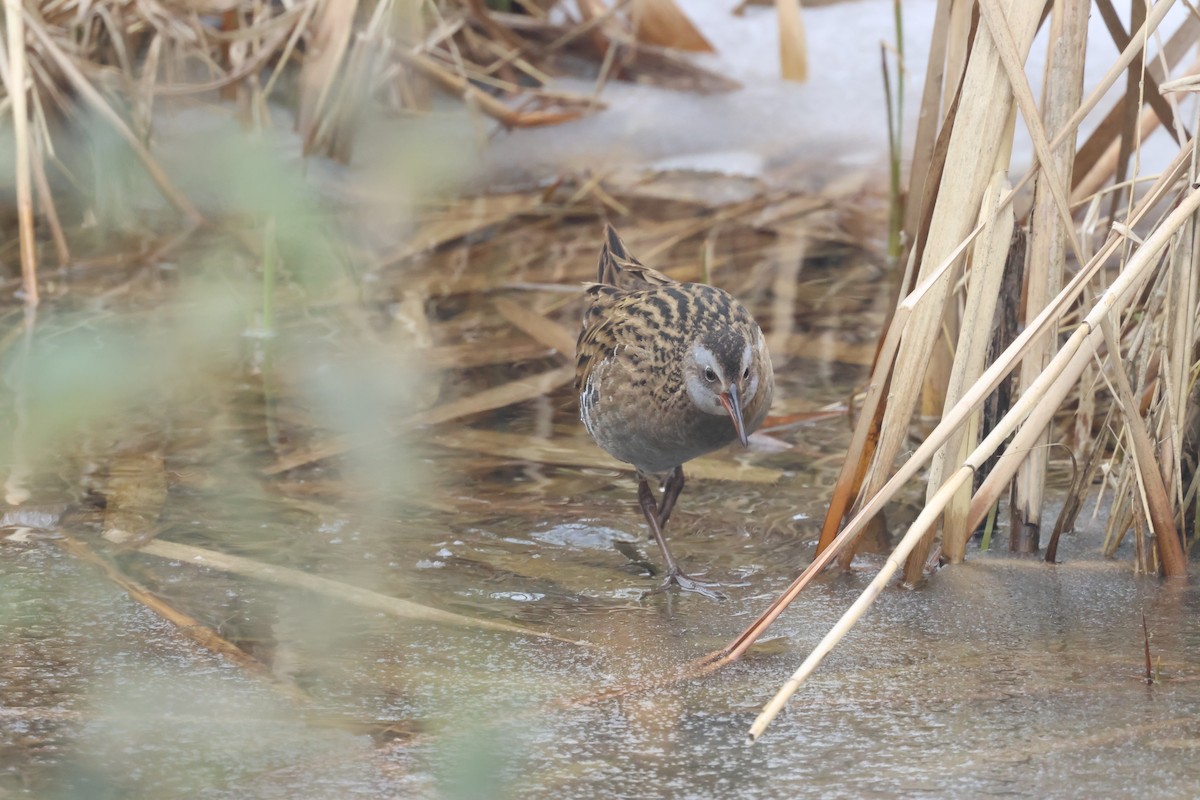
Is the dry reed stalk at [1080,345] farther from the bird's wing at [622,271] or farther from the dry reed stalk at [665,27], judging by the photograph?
the dry reed stalk at [665,27]

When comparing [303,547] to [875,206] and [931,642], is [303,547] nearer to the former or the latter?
[931,642]

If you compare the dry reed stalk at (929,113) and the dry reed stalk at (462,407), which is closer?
the dry reed stalk at (929,113)

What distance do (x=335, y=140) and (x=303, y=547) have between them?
3.08 metres

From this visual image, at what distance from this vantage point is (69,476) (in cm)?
390

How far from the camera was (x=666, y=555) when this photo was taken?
3500mm

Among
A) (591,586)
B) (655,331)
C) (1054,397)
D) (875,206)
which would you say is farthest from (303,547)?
(875,206)

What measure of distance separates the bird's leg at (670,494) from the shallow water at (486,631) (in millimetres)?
70

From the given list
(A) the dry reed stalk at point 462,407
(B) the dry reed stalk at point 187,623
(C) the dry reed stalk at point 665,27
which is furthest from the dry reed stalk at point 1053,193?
(C) the dry reed stalk at point 665,27

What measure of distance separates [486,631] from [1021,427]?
1291 mm

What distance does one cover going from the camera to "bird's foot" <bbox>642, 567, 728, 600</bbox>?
3.32 m

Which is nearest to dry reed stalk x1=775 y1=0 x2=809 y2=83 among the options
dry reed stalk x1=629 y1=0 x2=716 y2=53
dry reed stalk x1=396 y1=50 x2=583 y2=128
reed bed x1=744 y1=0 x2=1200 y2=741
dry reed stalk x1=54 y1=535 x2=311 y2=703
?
dry reed stalk x1=629 y1=0 x2=716 y2=53

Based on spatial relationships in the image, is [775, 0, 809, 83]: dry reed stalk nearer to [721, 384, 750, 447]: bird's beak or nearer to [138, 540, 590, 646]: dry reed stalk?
[721, 384, 750, 447]: bird's beak

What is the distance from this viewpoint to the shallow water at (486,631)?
2.41 meters

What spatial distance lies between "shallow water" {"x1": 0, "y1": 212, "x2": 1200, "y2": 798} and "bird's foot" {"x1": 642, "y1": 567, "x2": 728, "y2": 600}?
0.04 meters
